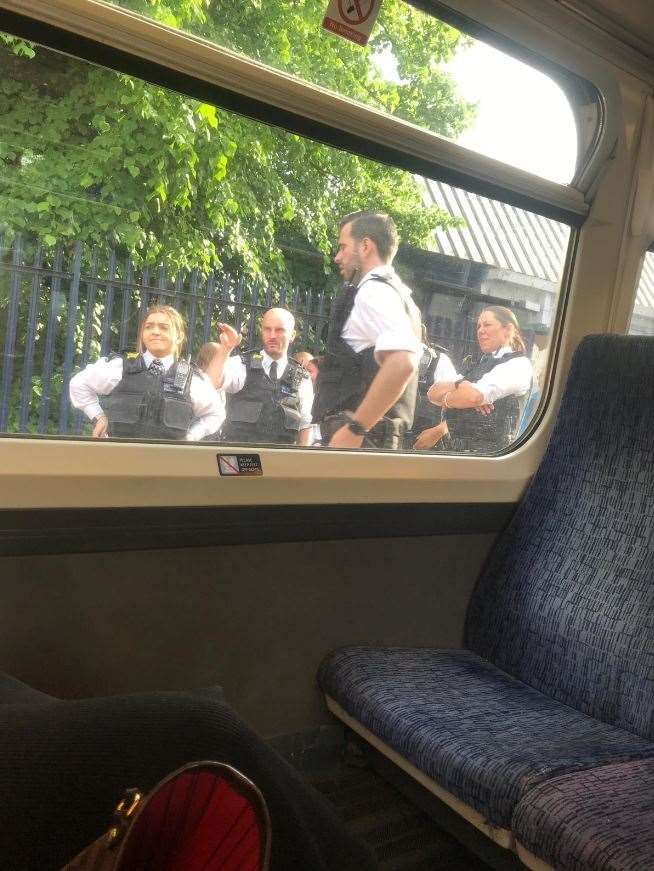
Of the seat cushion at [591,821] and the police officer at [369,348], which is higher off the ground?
the police officer at [369,348]

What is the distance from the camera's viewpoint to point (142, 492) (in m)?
1.83

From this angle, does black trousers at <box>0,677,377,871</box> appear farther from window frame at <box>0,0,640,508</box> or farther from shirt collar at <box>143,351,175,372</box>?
shirt collar at <box>143,351,175,372</box>

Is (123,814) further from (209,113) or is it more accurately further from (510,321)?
(510,321)

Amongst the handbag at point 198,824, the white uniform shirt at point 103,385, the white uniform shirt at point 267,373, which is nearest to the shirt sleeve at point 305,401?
the white uniform shirt at point 267,373

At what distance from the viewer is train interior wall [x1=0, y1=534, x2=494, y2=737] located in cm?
181

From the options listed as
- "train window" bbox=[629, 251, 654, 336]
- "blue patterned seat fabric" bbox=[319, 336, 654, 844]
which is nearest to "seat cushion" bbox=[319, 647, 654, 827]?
"blue patterned seat fabric" bbox=[319, 336, 654, 844]

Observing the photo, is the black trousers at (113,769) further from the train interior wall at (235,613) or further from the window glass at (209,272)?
the window glass at (209,272)

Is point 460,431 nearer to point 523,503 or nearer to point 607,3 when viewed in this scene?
point 523,503

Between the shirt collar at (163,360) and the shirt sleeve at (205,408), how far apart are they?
7 centimetres

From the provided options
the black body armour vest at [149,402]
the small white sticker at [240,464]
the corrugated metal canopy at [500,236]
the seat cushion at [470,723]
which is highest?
the corrugated metal canopy at [500,236]

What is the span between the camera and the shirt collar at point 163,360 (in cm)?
189

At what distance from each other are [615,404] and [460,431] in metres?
0.49

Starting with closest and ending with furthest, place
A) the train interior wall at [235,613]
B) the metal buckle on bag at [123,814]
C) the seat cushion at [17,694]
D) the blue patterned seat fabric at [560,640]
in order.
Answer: the metal buckle on bag at [123,814] < the seat cushion at [17,694] < the blue patterned seat fabric at [560,640] < the train interior wall at [235,613]

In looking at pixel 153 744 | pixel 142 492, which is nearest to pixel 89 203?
pixel 142 492
